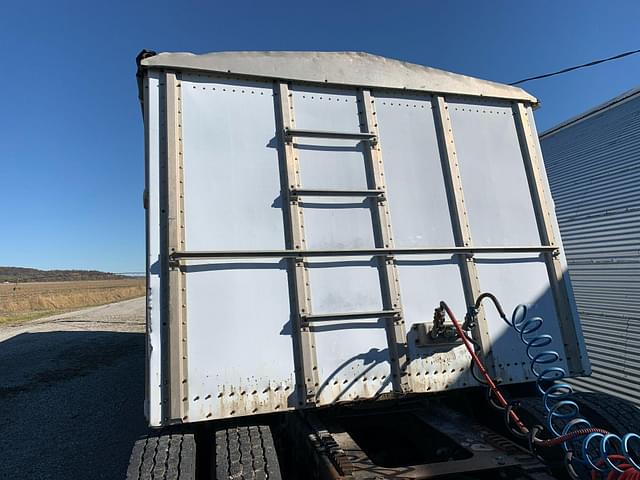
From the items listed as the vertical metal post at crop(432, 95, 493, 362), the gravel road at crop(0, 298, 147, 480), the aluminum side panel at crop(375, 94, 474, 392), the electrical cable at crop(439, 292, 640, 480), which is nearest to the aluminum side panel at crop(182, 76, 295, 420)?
the aluminum side panel at crop(375, 94, 474, 392)

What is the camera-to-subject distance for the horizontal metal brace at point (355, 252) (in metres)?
2.84

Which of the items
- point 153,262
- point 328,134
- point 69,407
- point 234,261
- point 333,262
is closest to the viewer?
point 153,262

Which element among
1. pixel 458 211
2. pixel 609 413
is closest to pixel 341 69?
pixel 458 211

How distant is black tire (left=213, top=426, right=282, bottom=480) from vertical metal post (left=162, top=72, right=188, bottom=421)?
1.14 feet

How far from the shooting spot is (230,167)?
3109 mm

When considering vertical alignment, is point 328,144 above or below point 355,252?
above

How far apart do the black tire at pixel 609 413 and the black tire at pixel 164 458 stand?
10.00 ft

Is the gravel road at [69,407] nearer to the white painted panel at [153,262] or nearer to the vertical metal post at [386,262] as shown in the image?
the white painted panel at [153,262]

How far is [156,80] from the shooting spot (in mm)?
3082

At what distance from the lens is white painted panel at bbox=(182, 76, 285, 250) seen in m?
2.95

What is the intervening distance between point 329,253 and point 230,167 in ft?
3.51

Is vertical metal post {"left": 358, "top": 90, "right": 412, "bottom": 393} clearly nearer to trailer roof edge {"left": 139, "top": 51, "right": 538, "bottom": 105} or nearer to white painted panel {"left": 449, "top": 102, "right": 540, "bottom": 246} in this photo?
trailer roof edge {"left": 139, "top": 51, "right": 538, "bottom": 105}

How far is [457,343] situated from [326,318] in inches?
44.3

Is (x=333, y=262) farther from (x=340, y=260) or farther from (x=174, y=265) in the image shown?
(x=174, y=265)
